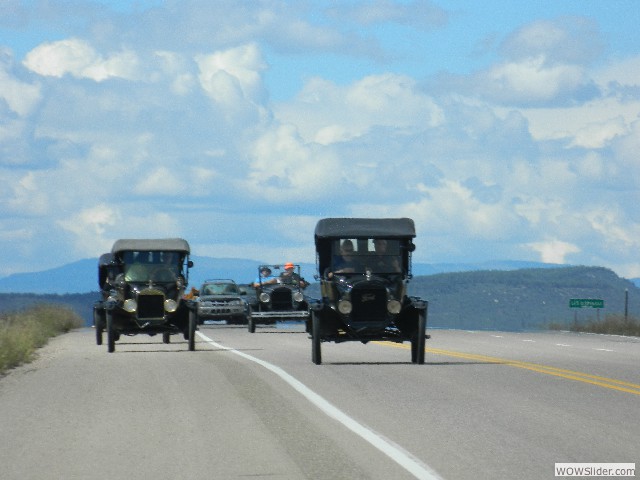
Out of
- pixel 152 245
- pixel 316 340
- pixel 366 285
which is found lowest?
pixel 316 340

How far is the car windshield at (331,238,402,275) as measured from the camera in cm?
2589

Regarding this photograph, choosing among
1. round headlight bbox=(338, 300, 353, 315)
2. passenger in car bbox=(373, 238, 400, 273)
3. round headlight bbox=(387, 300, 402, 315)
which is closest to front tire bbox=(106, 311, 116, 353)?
passenger in car bbox=(373, 238, 400, 273)

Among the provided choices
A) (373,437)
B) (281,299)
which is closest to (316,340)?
(373,437)

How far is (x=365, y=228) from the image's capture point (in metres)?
26.4

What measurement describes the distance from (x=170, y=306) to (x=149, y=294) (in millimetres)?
547

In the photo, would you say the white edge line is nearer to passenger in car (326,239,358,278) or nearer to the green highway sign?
passenger in car (326,239,358,278)

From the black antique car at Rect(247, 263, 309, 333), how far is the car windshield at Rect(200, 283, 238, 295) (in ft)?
28.0

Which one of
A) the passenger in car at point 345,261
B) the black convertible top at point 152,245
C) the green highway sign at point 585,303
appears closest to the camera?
the passenger in car at point 345,261

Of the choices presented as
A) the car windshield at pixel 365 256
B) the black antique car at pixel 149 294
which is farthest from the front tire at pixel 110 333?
the car windshield at pixel 365 256

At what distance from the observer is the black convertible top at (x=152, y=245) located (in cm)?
3322

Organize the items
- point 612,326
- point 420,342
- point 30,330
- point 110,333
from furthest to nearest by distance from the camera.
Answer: point 612,326 → point 30,330 → point 110,333 → point 420,342

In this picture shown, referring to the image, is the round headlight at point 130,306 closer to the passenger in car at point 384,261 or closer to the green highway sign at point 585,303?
the passenger in car at point 384,261

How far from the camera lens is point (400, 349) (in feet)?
104

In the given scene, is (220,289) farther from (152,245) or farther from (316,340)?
(316,340)
